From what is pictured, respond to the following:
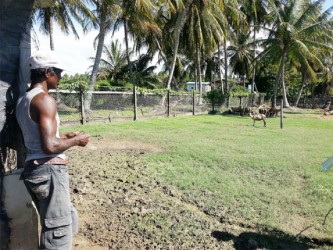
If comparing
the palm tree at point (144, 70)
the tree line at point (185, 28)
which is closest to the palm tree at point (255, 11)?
the tree line at point (185, 28)

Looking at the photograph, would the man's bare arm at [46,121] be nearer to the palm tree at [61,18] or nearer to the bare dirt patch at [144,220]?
the bare dirt patch at [144,220]

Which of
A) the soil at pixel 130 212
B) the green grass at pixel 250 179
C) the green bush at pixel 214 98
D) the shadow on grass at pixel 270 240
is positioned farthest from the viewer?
the green bush at pixel 214 98

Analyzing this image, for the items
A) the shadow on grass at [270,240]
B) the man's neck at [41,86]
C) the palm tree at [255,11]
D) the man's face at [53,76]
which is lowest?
the shadow on grass at [270,240]

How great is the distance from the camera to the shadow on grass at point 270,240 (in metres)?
4.50

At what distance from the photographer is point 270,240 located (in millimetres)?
4637

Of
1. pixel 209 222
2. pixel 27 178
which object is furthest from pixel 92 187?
pixel 27 178

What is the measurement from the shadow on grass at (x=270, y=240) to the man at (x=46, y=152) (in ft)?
7.88

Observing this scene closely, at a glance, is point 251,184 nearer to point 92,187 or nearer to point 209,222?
point 209,222

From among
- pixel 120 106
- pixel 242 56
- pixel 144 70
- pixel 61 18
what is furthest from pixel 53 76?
pixel 242 56

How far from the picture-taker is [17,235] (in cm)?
302

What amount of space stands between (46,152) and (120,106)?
1299 cm

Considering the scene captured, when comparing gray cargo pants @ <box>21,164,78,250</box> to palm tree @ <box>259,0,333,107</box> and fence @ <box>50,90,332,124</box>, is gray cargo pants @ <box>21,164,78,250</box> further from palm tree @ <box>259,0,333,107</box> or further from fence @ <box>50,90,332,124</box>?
palm tree @ <box>259,0,333,107</box>

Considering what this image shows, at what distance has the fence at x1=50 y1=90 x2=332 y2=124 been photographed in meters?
13.1

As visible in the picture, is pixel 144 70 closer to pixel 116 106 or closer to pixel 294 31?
pixel 294 31
